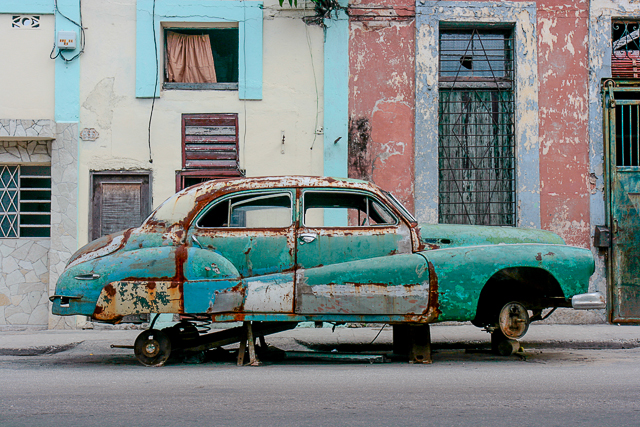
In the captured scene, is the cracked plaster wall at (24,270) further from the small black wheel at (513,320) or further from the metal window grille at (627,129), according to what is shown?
the metal window grille at (627,129)

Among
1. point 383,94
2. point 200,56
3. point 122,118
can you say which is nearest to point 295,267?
point 383,94

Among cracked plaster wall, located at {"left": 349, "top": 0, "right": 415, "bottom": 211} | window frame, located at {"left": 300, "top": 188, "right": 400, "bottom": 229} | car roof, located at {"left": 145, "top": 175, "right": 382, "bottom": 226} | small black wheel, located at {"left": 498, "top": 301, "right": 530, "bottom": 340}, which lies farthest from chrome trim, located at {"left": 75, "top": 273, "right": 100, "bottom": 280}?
cracked plaster wall, located at {"left": 349, "top": 0, "right": 415, "bottom": 211}

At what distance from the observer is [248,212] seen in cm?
620

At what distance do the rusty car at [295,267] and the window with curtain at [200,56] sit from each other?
470cm

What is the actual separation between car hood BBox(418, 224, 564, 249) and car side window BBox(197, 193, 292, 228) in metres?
1.36

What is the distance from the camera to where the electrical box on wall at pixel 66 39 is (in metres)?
9.80

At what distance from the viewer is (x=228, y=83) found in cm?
1016

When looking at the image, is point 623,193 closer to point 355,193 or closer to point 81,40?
point 355,193

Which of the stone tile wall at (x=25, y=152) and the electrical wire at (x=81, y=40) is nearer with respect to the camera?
the electrical wire at (x=81, y=40)

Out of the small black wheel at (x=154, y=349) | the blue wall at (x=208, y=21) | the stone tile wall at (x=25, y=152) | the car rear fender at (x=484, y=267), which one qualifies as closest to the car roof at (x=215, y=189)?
the car rear fender at (x=484, y=267)

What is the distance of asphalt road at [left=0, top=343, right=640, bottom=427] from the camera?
12.7 feet

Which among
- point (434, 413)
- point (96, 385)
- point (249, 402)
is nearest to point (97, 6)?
point (96, 385)

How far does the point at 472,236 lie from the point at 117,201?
240 inches

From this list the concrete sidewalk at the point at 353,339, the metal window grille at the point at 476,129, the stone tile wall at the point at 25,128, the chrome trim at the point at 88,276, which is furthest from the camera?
the metal window grille at the point at 476,129
